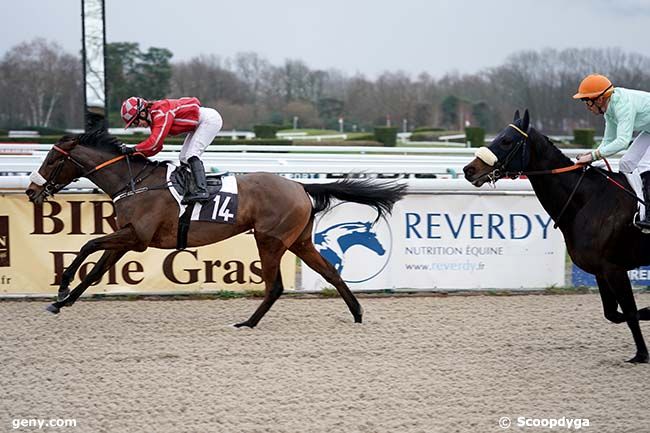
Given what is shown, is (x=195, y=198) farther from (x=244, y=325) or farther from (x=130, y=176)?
(x=244, y=325)

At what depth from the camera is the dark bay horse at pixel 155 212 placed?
6.71m

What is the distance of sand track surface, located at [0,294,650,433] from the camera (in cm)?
451

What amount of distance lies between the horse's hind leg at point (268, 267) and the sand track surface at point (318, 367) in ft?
0.40

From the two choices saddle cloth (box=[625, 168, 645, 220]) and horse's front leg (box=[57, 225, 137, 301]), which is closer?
saddle cloth (box=[625, 168, 645, 220])

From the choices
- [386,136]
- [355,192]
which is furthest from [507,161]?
[386,136]

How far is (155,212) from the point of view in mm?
6727

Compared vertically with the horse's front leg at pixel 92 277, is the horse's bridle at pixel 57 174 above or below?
above

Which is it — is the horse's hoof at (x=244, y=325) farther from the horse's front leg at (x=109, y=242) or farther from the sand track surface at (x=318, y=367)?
the horse's front leg at (x=109, y=242)

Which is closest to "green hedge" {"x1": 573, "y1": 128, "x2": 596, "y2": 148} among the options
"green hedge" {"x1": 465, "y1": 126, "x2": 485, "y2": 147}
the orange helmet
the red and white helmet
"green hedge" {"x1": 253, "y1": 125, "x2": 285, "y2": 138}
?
"green hedge" {"x1": 465, "y1": 126, "x2": 485, "y2": 147}

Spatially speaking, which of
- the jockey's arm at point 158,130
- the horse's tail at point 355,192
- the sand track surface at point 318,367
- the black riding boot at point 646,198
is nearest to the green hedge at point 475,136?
the sand track surface at point 318,367

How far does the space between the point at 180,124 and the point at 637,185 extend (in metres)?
3.30

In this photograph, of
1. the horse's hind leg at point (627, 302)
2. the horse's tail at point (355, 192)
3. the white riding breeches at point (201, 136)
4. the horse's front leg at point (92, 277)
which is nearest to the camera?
the horse's hind leg at point (627, 302)

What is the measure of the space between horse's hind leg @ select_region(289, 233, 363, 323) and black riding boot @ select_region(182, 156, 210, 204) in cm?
83

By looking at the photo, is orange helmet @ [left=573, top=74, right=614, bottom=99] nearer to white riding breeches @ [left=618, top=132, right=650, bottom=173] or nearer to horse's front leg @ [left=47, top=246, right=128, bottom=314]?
white riding breeches @ [left=618, top=132, right=650, bottom=173]
